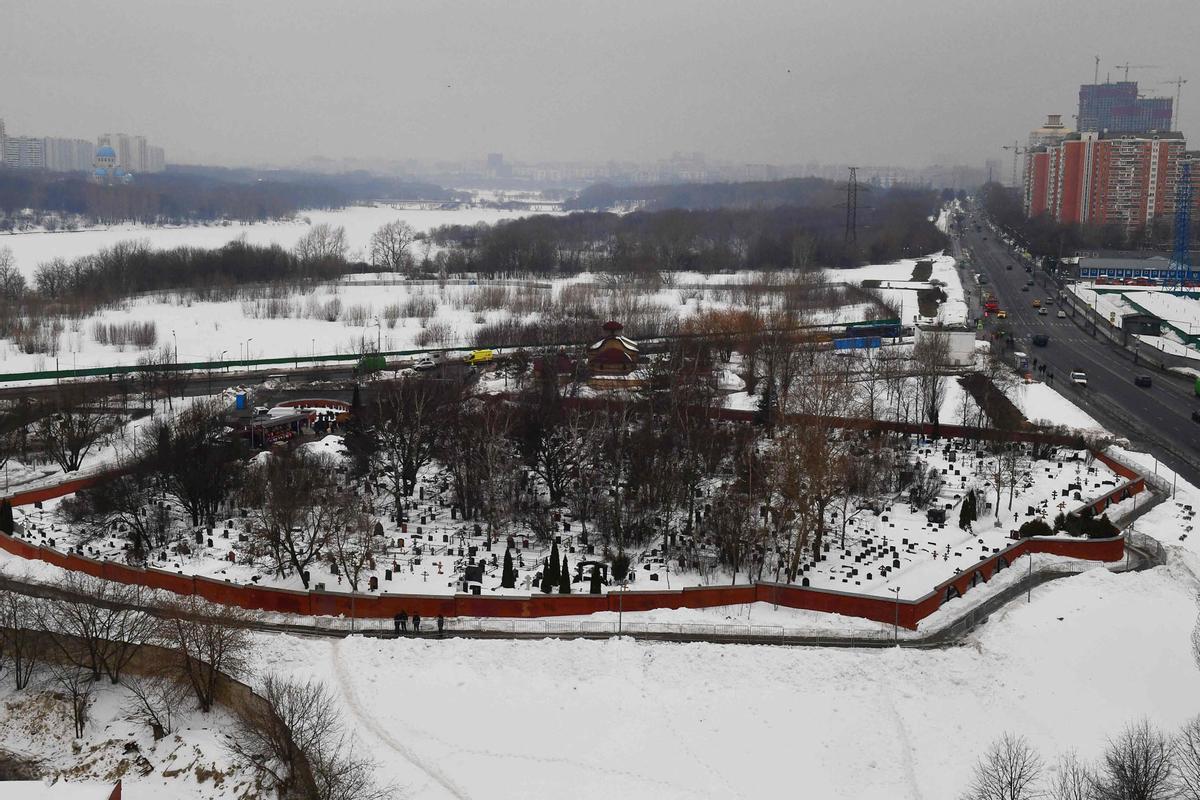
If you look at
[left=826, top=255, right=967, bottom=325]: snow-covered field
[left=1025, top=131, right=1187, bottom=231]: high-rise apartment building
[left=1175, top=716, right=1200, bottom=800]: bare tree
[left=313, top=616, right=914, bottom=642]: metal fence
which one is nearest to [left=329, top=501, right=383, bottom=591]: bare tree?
[left=313, top=616, right=914, bottom=642]: metal fence

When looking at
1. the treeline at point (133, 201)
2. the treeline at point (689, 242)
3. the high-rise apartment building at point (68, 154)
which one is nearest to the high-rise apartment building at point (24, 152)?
the high-rise apartment building at point (68, 154)

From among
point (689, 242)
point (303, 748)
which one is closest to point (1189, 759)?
point (303, 748)

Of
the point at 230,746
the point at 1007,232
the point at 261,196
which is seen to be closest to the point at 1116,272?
the point at 1007,232

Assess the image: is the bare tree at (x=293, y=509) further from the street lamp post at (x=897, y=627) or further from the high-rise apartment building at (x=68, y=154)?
the high-rise apartment building at (x=68, y=154)

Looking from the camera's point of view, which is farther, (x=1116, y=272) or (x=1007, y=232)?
(x=1007, y=232)

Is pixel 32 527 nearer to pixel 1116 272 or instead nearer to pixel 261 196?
pixel 1116 272

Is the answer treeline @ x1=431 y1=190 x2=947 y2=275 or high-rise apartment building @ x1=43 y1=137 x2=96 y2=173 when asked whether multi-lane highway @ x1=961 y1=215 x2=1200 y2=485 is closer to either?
treeline @ x1=431 y1=190 x2=947 y2=275
